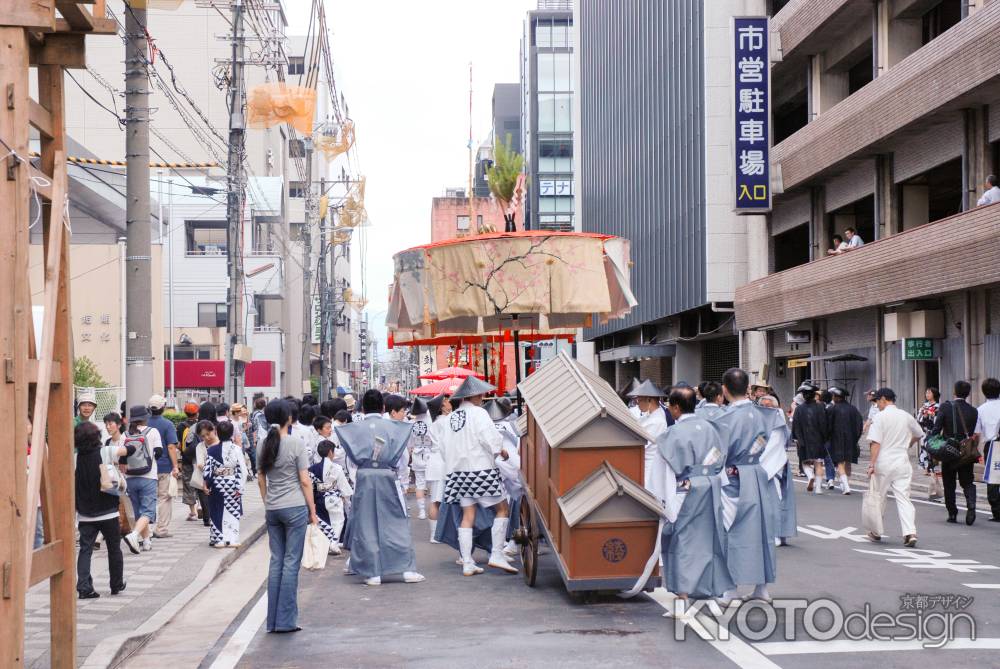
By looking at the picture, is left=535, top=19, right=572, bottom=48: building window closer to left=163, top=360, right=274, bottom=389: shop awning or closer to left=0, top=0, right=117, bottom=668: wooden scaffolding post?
left=163, top=360, right=274, bottom=389: shop awning

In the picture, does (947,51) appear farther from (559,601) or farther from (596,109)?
(596,109)

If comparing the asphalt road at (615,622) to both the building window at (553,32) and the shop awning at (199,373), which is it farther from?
the building window at (553,32)

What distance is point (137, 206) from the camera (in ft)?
45.4

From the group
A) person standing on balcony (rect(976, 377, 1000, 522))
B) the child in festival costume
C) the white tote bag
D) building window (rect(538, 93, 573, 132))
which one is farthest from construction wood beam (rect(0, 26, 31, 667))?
building window (rect(538, 93, 573, 132))

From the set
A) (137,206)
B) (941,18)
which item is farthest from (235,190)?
(941,18)

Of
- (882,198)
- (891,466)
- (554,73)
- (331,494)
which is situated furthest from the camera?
(554,73)

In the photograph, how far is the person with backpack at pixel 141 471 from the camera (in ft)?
40.2

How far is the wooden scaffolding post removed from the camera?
5.23 meters

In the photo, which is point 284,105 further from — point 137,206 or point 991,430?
point 991,430

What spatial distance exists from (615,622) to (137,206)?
8.40 meters

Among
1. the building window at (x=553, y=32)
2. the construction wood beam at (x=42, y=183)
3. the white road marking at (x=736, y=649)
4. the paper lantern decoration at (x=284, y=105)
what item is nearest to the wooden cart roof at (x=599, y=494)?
the white road marking at (x=736, y=649)

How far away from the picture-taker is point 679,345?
4597cm

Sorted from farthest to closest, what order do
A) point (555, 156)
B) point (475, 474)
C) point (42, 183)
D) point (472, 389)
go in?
point (555, 156), point (472, 389), point (475, 474), point (42, 183)

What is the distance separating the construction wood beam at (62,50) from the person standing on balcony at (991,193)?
19.1 meters
